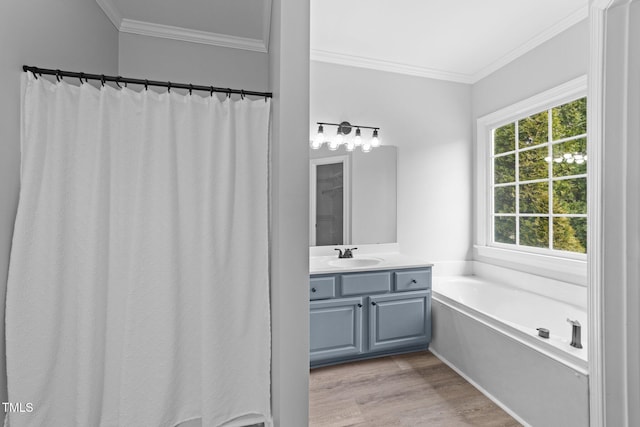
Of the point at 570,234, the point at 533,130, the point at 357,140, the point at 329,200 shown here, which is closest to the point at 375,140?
the point at 357,140

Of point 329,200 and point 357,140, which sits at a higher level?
point 357,140

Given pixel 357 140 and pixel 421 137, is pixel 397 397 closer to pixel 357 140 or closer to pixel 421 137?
pixel 357 140

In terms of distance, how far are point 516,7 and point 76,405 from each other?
353 cm

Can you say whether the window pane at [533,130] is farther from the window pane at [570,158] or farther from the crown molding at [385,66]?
the crown molding at [385,66]

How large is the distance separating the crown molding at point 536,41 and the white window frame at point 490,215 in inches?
17.1

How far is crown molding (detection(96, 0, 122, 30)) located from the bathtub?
3205mm

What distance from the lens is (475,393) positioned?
2.12 metres

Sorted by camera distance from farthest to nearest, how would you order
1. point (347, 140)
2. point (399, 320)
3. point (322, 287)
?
point (347, 140)
point (399, 320)
point (322, 287)

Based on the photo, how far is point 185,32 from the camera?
2.22 metres

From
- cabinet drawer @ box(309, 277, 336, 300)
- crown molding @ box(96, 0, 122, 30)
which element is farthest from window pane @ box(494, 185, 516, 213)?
crown molding @ box(96, 0, 122, 30)

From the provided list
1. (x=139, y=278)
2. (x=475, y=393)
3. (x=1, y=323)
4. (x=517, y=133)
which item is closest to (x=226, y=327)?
(x=139, y=278)

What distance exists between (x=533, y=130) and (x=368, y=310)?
2.27 m

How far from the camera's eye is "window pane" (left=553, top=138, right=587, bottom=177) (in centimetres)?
245

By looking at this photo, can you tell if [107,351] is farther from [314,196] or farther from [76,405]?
[314,196]
